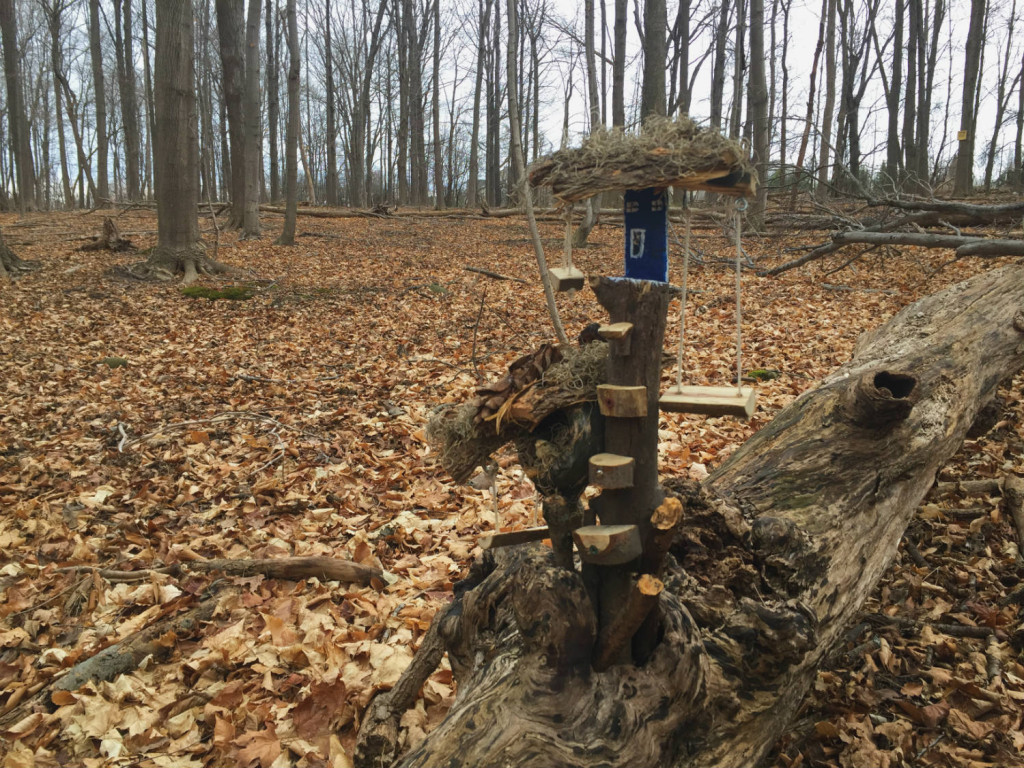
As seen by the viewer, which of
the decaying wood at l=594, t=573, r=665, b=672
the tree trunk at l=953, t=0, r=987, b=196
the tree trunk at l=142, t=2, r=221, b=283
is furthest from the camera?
the tree trunk at l=953, t=0, r=987, b=196

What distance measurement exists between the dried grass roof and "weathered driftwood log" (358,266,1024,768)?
121cm

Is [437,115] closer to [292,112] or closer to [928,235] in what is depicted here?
[292,112]

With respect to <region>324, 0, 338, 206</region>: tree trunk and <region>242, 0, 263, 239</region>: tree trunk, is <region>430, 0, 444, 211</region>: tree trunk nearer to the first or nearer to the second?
<region>324, 0, 338, 206</region>: tree trunk

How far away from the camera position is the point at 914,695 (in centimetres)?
282

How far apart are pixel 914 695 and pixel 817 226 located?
25.8 feet

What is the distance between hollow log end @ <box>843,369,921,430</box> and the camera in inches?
116

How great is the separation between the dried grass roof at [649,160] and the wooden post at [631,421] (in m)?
0.32

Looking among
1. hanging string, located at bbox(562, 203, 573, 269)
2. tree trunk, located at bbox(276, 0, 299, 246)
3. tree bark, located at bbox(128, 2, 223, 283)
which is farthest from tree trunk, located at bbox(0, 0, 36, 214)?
hanging string, located at bbox(562, 203, 573, 269)

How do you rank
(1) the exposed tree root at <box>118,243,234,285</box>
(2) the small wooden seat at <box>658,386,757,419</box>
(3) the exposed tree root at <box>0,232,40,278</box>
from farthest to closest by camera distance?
(1) the exposed tree root at <box>118,243,234,285</box> < (3) the exposed tree root at <box>0,232,40,278</box> < (2) the small wooden seat at <box>658,386,757,419</box>

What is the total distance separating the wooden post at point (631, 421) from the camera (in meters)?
1.93

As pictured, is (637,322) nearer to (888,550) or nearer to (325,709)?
(888,550)

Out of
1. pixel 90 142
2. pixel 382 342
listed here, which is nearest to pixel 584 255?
pixel 382 342

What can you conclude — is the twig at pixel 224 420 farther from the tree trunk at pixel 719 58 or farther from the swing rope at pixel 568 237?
the tree trunk at pixel 719 58

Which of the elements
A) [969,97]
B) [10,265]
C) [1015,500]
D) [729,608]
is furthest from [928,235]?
[969,97]
